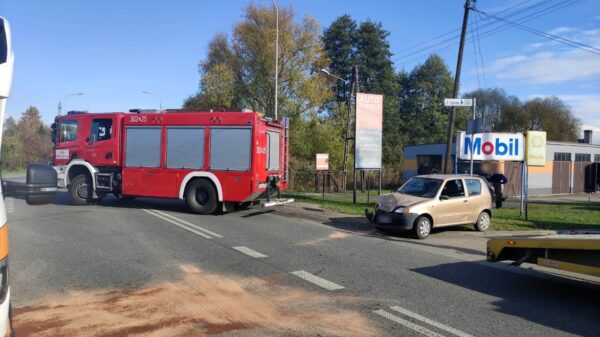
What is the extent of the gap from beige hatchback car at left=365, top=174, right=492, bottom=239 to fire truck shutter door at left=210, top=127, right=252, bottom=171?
14.2 ft

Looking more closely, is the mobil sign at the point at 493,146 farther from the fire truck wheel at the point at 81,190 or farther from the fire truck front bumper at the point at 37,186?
the fire truck front bumper at the point at 37,186

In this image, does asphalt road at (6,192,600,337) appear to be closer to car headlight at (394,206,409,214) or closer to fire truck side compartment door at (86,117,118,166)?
car headlight at (394,206,409,214)

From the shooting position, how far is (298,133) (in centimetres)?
3709

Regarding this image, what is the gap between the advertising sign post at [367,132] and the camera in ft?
62.3

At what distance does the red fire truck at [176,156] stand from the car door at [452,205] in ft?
17.9

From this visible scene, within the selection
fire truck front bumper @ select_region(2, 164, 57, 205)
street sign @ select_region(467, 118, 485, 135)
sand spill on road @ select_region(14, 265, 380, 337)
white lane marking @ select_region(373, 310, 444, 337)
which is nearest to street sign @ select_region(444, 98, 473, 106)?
street sign @ select_region(467, 118, 485, 135)

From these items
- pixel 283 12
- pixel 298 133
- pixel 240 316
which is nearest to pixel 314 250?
pixel 240 316

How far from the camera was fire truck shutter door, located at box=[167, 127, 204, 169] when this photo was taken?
1551 centimetres

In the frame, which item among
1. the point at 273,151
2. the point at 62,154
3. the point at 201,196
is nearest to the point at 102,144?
the point at 62,154

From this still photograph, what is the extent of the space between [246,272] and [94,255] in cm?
299

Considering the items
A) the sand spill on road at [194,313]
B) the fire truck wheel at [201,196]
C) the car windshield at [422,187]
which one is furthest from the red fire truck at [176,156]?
the sand spill on road at [194,313]

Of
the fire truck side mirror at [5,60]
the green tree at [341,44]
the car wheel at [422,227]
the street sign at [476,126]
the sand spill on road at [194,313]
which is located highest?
the green tree at [341,44]

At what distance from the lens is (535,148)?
17.0 meters

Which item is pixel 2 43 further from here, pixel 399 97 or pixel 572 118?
pixel 572 118
